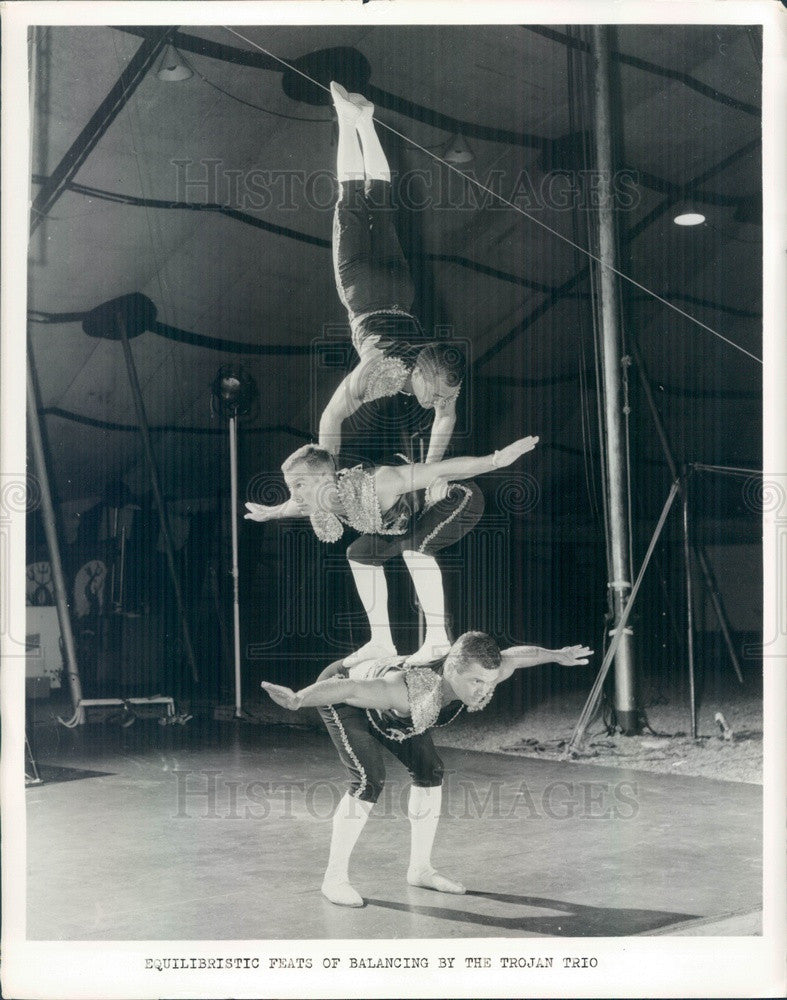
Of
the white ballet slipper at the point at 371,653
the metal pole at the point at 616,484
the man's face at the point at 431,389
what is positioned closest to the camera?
the white ballet slipper at the point at 371,653

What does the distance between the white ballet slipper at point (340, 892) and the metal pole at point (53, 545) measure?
3.79ft

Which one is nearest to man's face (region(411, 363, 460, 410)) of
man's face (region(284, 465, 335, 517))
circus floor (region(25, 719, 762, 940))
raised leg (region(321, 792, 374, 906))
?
man's face (region(284, 465, 335, 517))

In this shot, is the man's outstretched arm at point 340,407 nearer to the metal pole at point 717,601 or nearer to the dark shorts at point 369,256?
the dark shorts at point 369,256

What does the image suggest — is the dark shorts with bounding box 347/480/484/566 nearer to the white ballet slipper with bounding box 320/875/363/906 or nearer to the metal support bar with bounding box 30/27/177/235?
the white ballet slipper with bounding box 320/875/363/906

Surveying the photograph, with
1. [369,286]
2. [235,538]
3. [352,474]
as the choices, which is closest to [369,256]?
[369,286]

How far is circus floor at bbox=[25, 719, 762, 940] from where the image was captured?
124 inches

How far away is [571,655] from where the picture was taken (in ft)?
11.4

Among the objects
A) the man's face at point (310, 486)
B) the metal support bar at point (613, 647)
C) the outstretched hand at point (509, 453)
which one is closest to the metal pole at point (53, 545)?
the man's face at point (310, 486)

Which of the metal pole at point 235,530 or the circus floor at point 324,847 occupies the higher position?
the metal pole at point 235,530

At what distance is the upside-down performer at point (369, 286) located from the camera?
3445 millimetres

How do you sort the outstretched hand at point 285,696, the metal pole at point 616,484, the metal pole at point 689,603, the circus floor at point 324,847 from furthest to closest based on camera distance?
the metal pole at point 689,603 < the metal pole at point 616,484 < the outstretched hand at point 285,696 < the circus floor at point 324,847

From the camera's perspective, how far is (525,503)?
348 centimetres

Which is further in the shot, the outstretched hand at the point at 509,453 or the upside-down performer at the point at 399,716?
the outstretched hand at the point at 509,453

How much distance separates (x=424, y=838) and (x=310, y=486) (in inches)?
48.2
